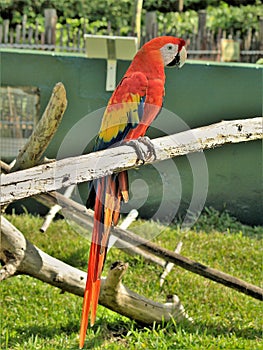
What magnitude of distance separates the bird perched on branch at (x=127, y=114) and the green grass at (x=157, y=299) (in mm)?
968

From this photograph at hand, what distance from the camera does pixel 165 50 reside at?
2873mm

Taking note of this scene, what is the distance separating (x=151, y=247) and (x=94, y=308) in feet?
3.50

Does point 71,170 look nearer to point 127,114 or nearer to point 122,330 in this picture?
point 127,114

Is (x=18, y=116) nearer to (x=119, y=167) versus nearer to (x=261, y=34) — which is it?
(x=261, y=34)

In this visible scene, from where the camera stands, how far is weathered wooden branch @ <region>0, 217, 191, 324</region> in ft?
11.7

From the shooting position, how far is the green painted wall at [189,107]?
5.66 m

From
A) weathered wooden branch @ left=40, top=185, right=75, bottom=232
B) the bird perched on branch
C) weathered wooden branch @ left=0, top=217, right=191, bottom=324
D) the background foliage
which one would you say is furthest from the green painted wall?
the background foliage

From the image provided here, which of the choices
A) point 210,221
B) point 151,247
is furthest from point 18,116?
point 151,247

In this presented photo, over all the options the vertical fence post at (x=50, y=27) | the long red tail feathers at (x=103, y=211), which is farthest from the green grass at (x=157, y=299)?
the vertical fence post at (x=50, y=27)

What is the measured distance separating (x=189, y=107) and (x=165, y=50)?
9.53 ft

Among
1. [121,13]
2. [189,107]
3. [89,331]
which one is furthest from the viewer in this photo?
[121,13]

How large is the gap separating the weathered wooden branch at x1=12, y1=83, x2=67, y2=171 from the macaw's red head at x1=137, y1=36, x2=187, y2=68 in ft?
1.37

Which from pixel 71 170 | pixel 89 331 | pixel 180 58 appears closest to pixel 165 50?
pixel 180 58

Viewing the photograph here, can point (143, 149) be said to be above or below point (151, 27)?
below
